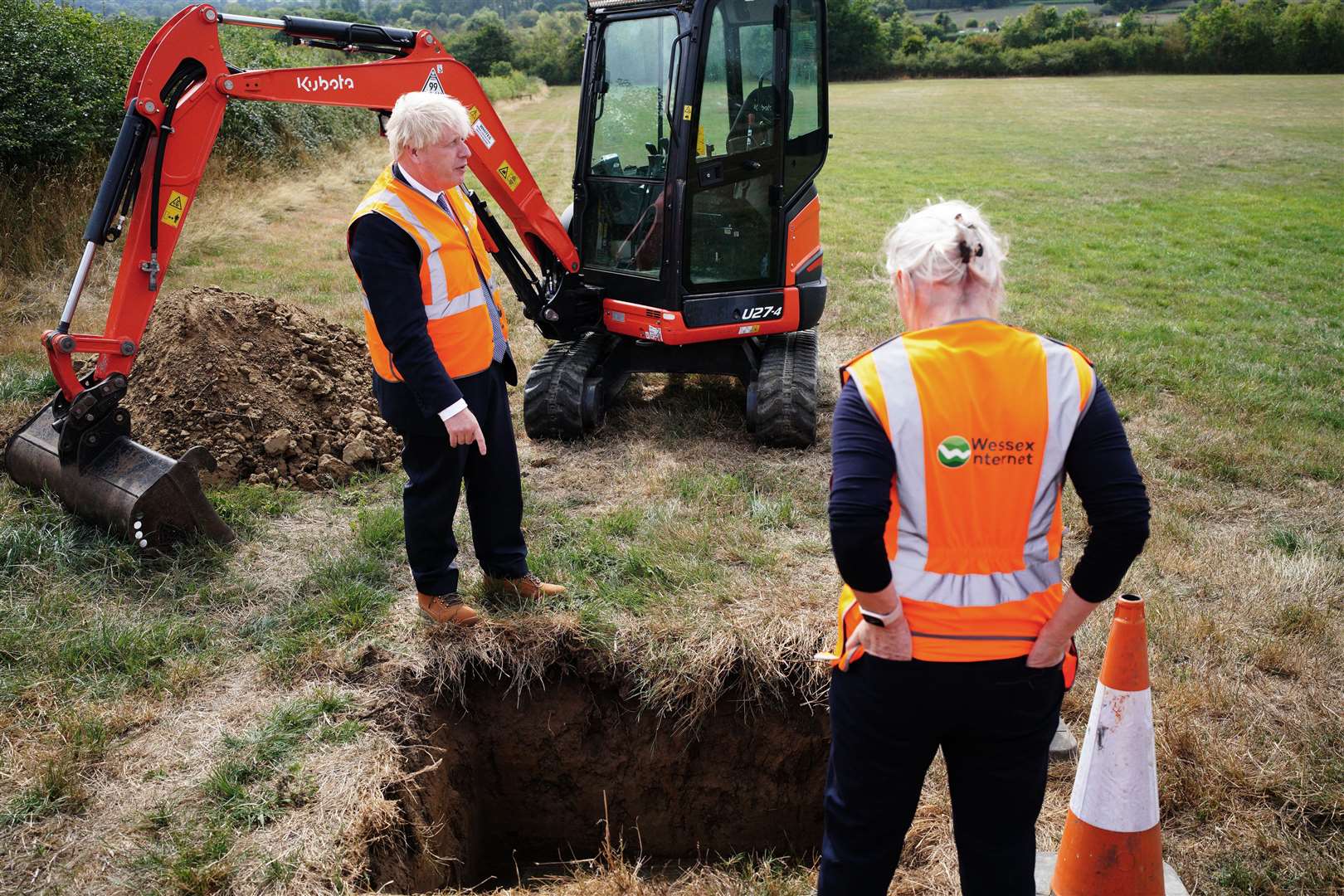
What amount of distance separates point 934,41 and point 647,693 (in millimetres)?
62756

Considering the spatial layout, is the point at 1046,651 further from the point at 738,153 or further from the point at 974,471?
the point at 738,153

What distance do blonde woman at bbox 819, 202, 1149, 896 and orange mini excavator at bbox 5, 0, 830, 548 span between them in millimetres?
3800

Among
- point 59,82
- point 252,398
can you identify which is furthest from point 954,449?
point 59,82

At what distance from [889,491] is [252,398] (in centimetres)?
490

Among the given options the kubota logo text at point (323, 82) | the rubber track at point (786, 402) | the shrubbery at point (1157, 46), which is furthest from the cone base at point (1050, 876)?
the shrubbery at point (1157, 46)

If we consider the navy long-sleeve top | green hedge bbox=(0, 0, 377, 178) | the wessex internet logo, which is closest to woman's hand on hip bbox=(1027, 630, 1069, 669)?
the navy long-sleeve top

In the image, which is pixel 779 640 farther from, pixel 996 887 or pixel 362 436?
pixel 362 436

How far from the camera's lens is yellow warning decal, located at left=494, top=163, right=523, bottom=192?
570 cm

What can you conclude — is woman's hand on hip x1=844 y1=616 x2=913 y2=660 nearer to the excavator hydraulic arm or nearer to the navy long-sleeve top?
the navy long-sleeve top

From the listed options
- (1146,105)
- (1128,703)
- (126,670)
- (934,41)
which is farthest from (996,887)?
(934,41)

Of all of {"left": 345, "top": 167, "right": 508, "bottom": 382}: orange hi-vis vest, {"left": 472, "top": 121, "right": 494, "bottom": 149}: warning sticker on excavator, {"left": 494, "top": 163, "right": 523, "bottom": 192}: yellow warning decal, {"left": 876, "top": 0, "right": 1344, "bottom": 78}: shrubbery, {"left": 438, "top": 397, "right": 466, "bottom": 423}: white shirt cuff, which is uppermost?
{"left": 876, "top": 0, "right": 1344, "bottom": 78}: shrubbery

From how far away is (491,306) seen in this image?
3803 millimetres

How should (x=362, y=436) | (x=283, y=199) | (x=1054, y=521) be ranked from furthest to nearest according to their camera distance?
1. (x=283, y=199)
2. (x=362, y=436)
3. (x=1054, y=521)

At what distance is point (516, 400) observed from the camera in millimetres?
7031
